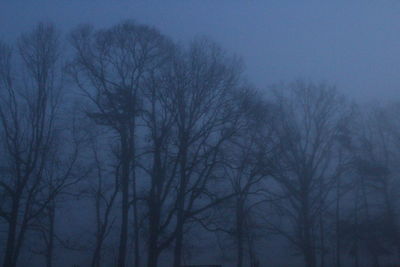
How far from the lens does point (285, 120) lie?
29.7 m

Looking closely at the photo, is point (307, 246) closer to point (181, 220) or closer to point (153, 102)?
point (181, 220)

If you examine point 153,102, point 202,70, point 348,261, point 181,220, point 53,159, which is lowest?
point 348,261

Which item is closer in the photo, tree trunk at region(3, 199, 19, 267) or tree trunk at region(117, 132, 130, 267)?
tree trunk at region(3, 199, 19, 267)

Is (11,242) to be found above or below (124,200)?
below

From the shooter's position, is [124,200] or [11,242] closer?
[11,242]

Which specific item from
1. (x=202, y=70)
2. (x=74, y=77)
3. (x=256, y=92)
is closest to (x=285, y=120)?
(x=256, y=92)

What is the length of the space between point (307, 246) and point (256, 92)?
1017cm

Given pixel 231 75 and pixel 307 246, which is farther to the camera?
pixel 307 246

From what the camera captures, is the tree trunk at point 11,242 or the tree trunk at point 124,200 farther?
the tree trunk at point 124,200

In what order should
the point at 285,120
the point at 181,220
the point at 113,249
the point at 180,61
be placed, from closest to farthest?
1. the point at 181,220
2. the point at 180,61
3. the point at 285,120
4. the point at 113,249

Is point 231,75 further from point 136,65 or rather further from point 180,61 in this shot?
point 136,65

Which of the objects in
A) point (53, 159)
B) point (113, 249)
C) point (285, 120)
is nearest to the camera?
point (53, 159)

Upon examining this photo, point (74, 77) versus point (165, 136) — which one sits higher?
point (74, 77)

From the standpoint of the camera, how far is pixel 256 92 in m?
23.7
